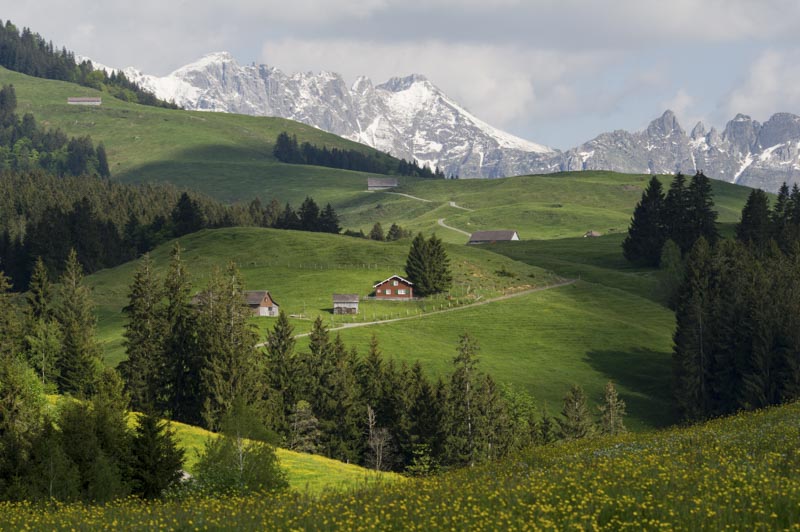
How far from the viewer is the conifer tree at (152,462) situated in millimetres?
42281

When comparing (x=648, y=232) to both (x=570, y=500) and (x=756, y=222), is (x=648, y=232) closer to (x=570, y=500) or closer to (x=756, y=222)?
(x=756, y=222)

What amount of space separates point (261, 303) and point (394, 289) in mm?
24739

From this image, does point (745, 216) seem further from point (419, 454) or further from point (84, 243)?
point (84, 243)

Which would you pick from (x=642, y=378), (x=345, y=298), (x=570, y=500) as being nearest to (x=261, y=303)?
(x=345, y=298)

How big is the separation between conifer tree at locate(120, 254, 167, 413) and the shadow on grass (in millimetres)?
52599

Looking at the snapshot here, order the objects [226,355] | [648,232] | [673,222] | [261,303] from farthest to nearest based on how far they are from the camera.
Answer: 1. [648,232]
2. [673,222]
3. [261,303]
4. [226,355]

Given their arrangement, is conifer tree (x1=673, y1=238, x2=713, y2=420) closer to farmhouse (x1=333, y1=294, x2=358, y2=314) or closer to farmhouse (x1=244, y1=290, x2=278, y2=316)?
farmhouse (x1=333, y1=294, x2=358, y2=314)

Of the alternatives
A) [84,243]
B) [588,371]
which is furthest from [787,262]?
[84,243]

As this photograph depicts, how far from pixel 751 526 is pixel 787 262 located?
116170 millimetres

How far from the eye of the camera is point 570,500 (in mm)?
21453

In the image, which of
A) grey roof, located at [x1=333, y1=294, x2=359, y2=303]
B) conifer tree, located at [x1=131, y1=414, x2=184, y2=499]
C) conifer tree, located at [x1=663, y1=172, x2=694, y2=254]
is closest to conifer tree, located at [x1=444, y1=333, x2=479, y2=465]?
conifer tree, located at [x1=131, y1=414, x2=184, y2=499]

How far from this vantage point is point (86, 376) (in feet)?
286

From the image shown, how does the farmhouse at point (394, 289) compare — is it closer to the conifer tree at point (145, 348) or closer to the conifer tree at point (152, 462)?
the conifer tree at point (145, 348)

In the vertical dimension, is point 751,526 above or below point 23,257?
above
